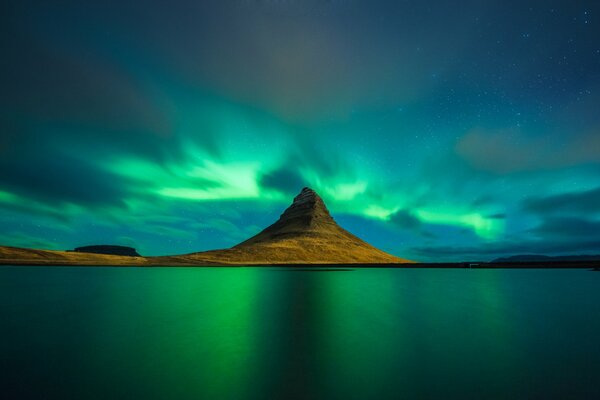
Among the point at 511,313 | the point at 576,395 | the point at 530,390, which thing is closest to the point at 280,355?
the point at 530,390

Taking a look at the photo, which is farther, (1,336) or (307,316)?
(307,316)

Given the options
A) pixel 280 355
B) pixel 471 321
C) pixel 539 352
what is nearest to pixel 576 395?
pixel 539 352

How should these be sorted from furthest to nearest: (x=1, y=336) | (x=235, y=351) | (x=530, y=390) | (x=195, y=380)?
(x=1, y=336), (x=235, y=351), (x=195, y=380), (x=530, y=390)

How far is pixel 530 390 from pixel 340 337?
9257 mm

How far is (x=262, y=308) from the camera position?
92.1ft

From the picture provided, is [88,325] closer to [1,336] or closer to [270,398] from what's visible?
[1,336]

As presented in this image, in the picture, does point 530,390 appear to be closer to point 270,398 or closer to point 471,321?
point 270,398

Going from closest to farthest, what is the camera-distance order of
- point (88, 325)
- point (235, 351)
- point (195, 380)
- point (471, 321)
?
1. point (195, 380)
2. point (235, 351)
3. point (88, 325)
4. point (471, 321)

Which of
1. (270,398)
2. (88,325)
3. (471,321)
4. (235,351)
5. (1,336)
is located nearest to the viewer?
(270,398)

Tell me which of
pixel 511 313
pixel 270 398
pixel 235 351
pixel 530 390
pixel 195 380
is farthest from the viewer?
pixel 511 313

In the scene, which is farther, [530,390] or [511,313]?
[511,313]

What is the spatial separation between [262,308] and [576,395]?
2158cm

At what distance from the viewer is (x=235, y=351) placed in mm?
15398

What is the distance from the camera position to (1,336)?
17.6m
